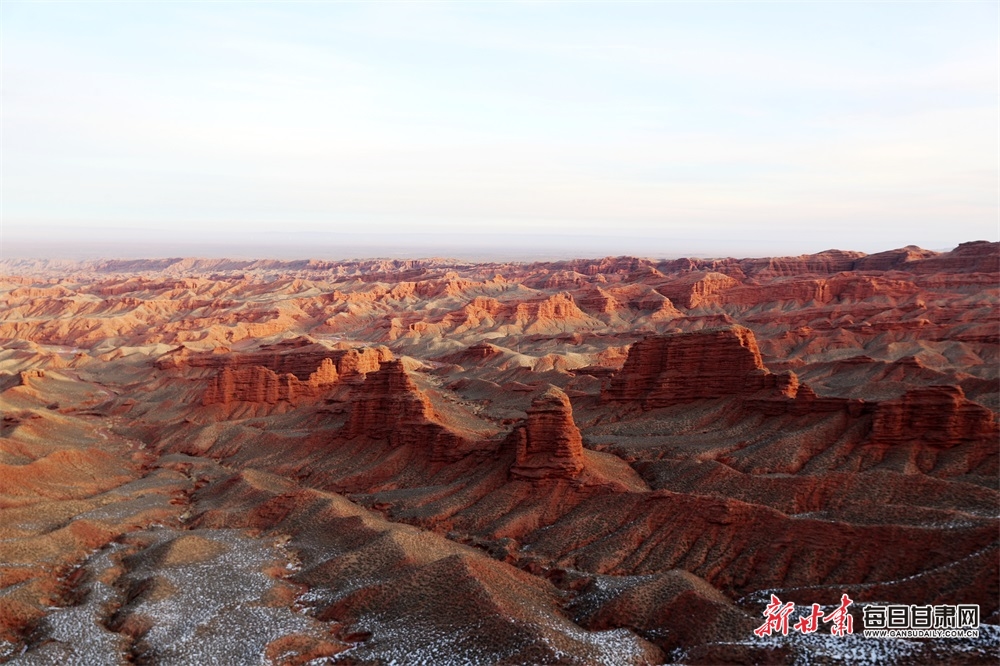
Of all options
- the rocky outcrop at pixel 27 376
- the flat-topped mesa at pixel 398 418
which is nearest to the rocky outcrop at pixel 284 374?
the flat-topped mesa at pixel 398 418

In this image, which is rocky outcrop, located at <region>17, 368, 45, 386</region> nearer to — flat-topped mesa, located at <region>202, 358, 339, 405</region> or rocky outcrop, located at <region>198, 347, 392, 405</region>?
rocky outcrop, located at <region>198, 347, 392, 405</region>

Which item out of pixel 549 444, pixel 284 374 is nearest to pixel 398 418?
pixel 549 444

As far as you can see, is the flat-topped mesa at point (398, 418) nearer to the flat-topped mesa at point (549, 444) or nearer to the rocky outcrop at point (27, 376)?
the flat-topped mesa at point (549, 444)

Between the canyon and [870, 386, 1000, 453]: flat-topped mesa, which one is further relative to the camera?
[870, 386, 1000, 453]: flat-topped mesa

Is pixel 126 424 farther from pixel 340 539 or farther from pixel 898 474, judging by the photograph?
pixel 898 474

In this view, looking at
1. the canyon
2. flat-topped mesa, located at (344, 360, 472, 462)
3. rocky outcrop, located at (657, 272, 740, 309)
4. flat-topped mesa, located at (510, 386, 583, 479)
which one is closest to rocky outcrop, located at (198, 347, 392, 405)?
the canyon

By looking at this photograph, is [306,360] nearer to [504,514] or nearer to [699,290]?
[504,514]

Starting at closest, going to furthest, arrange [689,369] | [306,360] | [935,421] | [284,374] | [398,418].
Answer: [935,421] < [398,418] < [689,369] < [284,374] < [306,360]
